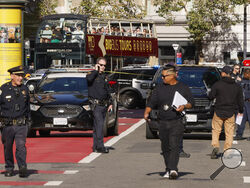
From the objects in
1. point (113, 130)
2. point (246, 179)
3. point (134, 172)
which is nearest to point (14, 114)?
point (134, 172)

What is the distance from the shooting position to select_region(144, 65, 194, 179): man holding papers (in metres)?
12.5

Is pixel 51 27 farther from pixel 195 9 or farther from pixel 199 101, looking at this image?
pixel 195 9

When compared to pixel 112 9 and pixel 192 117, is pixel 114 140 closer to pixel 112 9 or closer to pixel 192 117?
pixel 192 117

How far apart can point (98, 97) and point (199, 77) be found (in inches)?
184

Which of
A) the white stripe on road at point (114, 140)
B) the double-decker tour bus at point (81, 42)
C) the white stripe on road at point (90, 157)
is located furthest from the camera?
the double-decker tour bus at point (81, 42)

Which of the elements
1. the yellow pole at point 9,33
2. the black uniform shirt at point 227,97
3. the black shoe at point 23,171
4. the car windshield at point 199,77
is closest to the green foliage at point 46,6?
the yellow pole at point 9,33

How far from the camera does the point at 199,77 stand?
823 inches

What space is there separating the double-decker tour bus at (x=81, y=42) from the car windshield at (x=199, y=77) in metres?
15.6

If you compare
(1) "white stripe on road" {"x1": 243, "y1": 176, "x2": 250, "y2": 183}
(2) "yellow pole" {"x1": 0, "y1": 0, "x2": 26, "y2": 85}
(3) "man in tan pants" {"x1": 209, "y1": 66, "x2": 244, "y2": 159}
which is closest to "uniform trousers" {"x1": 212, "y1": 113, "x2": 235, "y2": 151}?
(3) "man in tan pants" {"x1": 209, "y1": 66, "x2": 244, "y2": 159}

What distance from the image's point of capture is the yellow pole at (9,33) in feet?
118

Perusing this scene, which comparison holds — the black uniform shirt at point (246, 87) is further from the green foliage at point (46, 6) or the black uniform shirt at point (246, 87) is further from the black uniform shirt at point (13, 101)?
the green foliage at point (46, 6)

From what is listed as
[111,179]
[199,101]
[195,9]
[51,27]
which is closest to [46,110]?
[199,101]

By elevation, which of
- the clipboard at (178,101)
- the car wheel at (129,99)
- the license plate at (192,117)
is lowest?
the car wheel at (129,99)

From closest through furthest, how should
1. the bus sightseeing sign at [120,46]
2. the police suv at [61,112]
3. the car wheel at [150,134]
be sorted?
the police suv at [61,112], the car wheel at [150,134], the bus sightseeing sign at [120,46]
